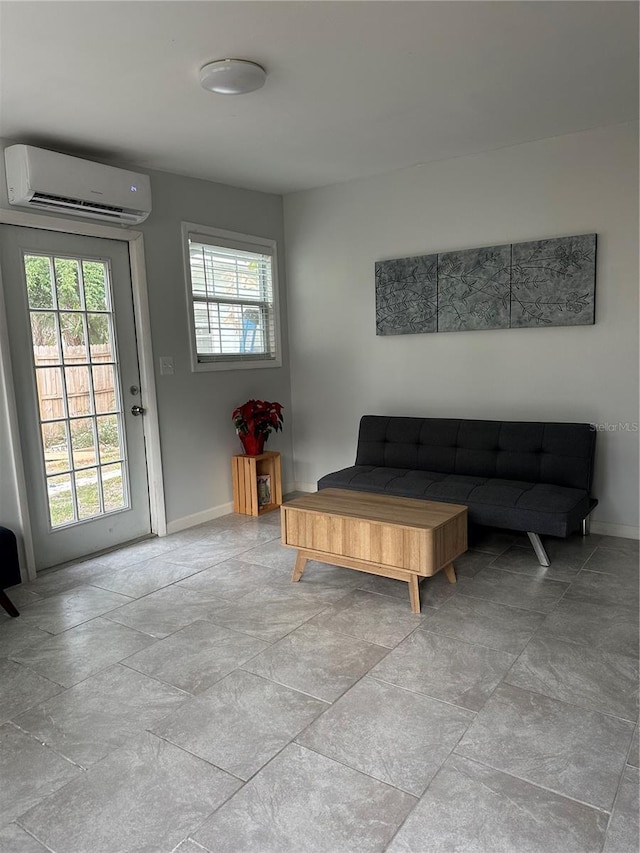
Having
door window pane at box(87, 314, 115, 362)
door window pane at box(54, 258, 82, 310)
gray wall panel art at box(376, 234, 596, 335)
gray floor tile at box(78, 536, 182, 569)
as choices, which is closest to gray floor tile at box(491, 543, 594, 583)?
gray wall panel art at box(376, 234, 596, 335)

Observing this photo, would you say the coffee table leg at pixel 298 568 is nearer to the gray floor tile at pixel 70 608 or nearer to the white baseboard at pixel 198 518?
the gray floor tile at pixel 70 608

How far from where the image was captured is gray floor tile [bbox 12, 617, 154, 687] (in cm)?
243

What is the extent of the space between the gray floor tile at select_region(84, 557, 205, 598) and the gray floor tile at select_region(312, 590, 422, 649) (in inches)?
38.6

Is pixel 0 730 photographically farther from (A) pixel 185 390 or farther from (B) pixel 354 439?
(B) pixel 354 439

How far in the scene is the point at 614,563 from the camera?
3.33 m

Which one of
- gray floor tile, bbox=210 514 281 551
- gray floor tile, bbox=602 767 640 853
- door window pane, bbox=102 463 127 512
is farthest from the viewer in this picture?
gray floor tile, bbox=210 514 281 551

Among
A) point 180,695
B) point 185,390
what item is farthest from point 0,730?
point 185,390

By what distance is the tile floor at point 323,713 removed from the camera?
162 centimetres

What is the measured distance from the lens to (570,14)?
219 cm

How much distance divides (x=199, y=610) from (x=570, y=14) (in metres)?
2.90

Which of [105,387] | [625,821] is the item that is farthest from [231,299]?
[625,821]

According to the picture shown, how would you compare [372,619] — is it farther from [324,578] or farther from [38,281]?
[38,281]

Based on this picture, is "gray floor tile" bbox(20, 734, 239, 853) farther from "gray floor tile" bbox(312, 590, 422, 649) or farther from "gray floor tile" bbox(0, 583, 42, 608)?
"gray floor tile" bbox(0, 583, 42, 608)

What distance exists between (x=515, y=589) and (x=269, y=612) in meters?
1.24
